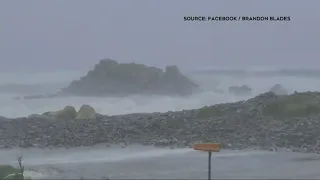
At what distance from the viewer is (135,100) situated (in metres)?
61.9

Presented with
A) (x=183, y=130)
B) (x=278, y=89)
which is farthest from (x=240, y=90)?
(x=183, y=130)

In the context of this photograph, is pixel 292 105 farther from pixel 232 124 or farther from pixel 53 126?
pixel 53 126

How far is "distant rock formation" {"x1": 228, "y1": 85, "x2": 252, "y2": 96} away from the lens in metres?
69.9

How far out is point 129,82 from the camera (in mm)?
73875

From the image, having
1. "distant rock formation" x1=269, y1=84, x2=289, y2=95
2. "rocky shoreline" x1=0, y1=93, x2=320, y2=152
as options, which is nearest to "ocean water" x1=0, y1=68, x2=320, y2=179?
"rocky shoreline" x1=0, y1=93, x2=320, y2=152

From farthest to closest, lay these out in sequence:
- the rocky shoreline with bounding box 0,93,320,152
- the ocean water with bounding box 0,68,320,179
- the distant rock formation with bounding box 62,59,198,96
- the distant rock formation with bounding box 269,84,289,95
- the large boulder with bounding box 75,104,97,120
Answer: the distant rock formation with bounding box 269,84,289,95 < the distant rock formation with bounding box 62,59,198,96 < the large boulder with bounding box 75,104,97,120 < the rocky shoreline with bounding box 0,93,320,152 < the ocean water with bounding box 0,68,320,179

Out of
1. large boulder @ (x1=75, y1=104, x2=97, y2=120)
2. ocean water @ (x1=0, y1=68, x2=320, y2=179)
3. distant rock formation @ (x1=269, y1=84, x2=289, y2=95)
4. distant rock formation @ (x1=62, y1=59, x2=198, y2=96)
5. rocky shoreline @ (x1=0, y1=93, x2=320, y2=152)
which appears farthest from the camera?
distant rock formation @ (x1=269, y1=84, x2=289, y2=95)

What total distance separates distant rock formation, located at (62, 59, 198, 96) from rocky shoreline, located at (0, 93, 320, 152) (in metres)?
31.3

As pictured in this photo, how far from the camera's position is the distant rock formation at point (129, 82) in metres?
70.6

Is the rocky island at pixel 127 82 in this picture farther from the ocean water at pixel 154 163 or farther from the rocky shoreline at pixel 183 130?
the ocean water at pixel 154 163

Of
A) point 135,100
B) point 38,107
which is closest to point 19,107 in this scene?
point 38,107

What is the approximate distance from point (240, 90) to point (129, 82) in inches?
500

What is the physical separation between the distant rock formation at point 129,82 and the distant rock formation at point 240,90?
4.63 meters

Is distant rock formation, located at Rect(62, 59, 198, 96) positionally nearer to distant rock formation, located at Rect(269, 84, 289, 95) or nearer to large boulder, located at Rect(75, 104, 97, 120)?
distant rock formation, located at Rect(269, 84, 289, 95)
